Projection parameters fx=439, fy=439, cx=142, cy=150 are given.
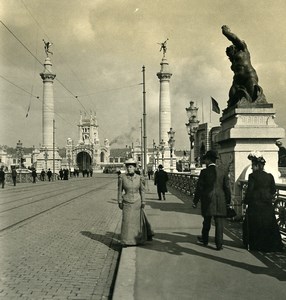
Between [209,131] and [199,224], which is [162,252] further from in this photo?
[209,131]

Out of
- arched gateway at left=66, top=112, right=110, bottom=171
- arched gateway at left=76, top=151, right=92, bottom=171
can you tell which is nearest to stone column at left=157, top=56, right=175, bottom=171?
arched gateway at left=66, top=112, right=110, bottom=171

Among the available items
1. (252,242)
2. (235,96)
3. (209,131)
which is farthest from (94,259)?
(209,131)

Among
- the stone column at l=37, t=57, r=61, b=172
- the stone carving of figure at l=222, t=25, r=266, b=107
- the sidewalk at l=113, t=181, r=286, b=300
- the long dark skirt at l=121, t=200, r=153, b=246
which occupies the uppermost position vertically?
the stone column at l=37, t=57, r=61, b=172

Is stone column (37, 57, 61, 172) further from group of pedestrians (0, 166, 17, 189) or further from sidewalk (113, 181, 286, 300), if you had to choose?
sidewalk (113, 181, 286, 300)

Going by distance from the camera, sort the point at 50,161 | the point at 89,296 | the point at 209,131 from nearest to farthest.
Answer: the point at 89,296 < the point at 50,161 < the point at 209,131

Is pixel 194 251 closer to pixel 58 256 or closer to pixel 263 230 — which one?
pixel 263 230

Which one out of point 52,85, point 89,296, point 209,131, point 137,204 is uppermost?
point 52,85

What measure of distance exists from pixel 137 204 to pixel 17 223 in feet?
16.7

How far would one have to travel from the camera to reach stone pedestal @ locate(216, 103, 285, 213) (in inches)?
417

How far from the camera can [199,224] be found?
1080 centimetres

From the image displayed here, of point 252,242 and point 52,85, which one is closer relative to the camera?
point 252,242

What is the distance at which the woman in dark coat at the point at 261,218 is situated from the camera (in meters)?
7.14

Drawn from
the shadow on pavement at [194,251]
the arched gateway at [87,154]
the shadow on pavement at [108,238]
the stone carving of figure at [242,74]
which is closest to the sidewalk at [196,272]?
the shadow on pavement at [194,251]

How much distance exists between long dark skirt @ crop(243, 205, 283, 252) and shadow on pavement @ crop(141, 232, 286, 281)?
21cm
